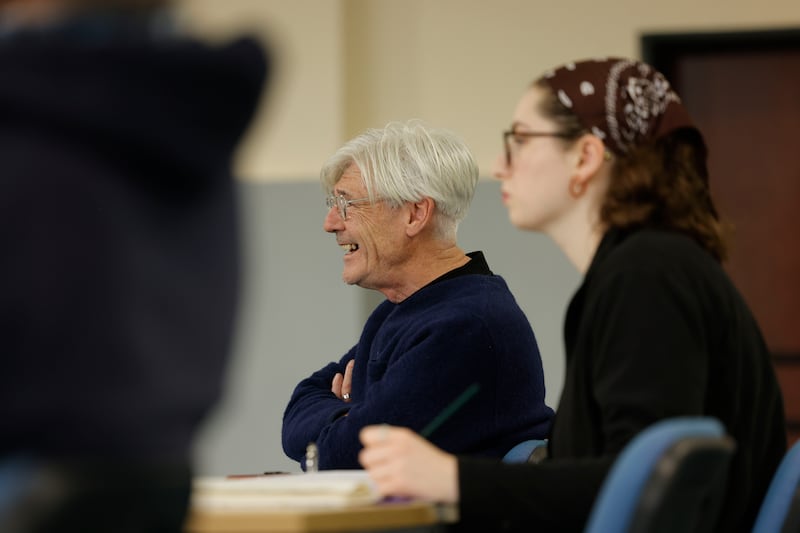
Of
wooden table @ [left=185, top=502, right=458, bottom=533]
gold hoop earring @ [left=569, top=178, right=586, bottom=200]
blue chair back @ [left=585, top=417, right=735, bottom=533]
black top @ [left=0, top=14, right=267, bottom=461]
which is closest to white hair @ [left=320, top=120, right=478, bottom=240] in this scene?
gold hoop earring @ [left=569, top=178, right=586, bottom=200]

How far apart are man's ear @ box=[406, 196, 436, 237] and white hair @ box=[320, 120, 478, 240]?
0.04 ft

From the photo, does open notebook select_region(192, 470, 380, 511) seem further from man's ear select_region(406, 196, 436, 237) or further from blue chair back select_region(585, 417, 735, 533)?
man's ear select_region(406, 196, 436, 237)

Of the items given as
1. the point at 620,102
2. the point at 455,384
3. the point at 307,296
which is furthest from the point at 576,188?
the point at 307,296

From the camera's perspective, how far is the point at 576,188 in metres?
1.88

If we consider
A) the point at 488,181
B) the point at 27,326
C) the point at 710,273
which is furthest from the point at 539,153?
the point at 488,181

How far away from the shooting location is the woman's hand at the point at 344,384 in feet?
9.08

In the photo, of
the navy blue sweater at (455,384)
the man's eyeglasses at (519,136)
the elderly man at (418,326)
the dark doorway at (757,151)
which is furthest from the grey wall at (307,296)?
the man's eyeglasses at (519,136)

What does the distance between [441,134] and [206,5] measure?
7.69ft

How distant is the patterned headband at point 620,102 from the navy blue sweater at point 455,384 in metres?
0.69

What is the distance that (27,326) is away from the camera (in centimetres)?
78

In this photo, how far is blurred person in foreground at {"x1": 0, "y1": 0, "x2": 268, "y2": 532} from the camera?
78 centimetres

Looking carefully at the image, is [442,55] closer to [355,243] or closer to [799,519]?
[355,243]

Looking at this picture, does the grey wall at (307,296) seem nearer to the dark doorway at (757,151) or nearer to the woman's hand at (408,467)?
the dark doorway at (757,151)

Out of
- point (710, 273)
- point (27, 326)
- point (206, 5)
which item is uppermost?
point (206, 5)
